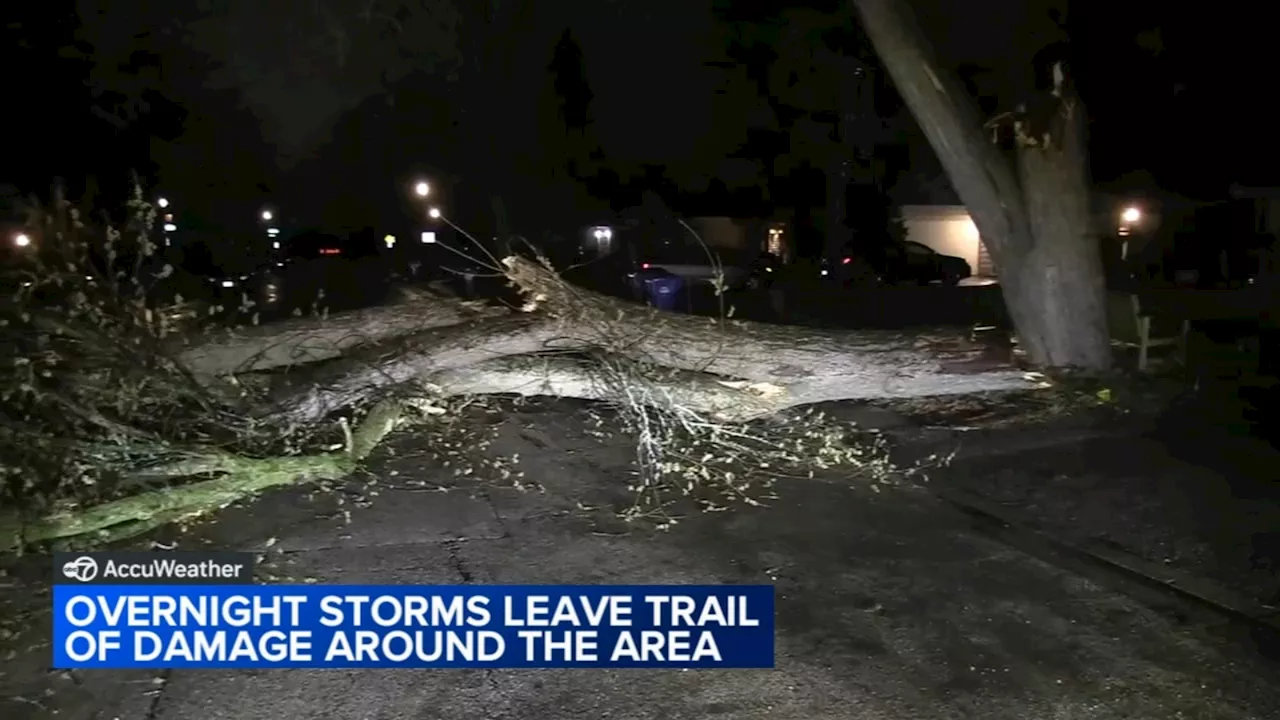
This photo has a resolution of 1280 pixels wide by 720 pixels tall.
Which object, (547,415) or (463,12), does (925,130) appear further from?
(463,12)

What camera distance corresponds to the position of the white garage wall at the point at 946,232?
30.3 m

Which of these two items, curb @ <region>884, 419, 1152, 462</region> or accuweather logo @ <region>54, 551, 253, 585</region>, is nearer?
accuweather logo @ <region>54, 551, 253, 585</region>

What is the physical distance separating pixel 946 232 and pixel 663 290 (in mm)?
13180

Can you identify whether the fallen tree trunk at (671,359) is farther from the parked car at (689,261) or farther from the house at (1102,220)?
the house at (1102,220)

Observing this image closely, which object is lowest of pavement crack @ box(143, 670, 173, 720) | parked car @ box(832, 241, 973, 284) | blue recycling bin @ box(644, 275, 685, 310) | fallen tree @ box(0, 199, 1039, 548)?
pavement crack @ box(143, 670, 173, 720)

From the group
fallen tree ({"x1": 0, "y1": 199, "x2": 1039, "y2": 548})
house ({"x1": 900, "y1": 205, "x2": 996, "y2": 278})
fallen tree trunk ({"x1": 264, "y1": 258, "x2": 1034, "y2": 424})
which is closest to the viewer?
fallen tree ({"x1": 0, "y1": 199, "x2": 1039, "y2": 548})

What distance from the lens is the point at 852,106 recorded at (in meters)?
24.9

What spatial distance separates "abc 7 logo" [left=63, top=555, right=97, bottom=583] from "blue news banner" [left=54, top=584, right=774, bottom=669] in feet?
0.80

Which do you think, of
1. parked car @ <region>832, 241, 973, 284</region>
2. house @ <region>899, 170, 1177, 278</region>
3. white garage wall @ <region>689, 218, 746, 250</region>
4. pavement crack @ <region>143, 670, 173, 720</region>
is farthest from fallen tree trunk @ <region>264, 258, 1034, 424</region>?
white garage wall @ <region>689, 218, 746, 250</region>

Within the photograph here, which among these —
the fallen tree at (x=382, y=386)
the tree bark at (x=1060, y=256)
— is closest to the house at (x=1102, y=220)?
the tree bark at (x=1060, y=256)

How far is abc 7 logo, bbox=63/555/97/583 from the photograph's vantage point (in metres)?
5.59

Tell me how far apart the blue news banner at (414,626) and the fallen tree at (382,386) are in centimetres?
130

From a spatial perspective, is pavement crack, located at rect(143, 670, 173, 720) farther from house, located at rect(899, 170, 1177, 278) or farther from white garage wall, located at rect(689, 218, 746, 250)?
white garage wall, located at rect(689, 218, 746, 250)

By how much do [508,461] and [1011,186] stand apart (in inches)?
176
